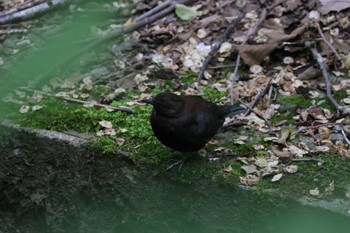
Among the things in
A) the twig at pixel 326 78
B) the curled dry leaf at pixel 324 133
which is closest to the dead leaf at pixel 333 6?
the twig at pixel 326 78

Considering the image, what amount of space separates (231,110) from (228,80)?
82 centimetres

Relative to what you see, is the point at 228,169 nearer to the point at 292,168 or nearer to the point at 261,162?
the point at 261,162

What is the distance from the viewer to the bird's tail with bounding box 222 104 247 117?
3.95m

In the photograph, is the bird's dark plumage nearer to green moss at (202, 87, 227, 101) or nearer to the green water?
the green water

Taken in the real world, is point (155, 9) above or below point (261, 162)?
above

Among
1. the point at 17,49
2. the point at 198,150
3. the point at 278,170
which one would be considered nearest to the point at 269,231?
the point at 278,170

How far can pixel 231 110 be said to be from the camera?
13.1 feet

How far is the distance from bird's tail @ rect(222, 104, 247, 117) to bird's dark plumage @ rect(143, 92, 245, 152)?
0.23m

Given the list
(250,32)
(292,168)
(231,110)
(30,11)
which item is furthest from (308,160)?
(30,11)

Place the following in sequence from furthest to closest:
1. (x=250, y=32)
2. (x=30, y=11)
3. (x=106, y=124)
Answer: (x=250, y=32)
(x=30, y=11)
(x=106, y=124)

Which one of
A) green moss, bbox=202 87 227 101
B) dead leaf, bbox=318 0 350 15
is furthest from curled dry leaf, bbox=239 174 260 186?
dead leaf, bbox=318 0 350 15

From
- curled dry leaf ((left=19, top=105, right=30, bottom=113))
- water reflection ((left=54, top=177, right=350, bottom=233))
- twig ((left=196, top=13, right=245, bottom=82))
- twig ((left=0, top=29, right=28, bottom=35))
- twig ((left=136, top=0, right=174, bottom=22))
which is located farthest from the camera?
twig ((left=136, top=0, right=174, bottom=22))

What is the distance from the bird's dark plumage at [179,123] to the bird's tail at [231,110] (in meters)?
0.23

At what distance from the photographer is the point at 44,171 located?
4164 millimetres
